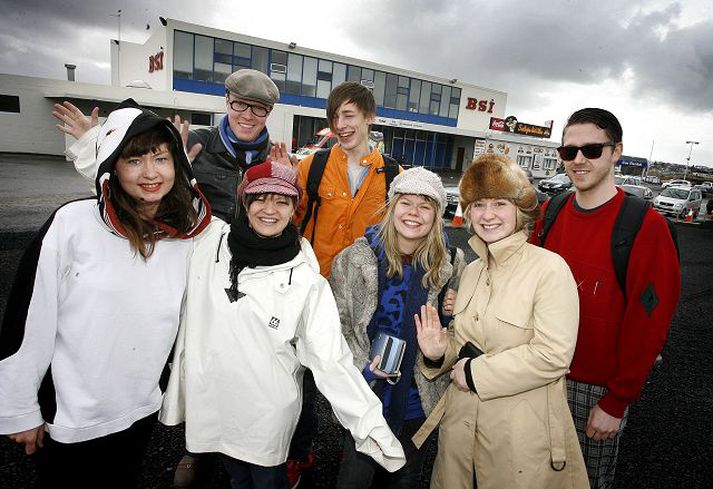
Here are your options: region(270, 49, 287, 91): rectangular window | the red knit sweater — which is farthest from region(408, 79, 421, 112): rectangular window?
the red knit sweater

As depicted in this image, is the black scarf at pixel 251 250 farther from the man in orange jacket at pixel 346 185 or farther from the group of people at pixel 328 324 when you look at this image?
the man in orange jacket at pixel 346 185

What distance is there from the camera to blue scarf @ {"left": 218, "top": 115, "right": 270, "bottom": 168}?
8.96 feet

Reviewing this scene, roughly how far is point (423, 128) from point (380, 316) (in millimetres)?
32601

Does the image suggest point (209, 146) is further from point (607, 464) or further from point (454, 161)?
point (454, 161)

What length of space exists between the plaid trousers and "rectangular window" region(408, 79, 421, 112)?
125 ft

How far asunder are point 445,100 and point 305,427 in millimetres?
40752

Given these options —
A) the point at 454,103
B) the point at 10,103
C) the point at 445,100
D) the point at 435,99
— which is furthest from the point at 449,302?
the point at 454,103

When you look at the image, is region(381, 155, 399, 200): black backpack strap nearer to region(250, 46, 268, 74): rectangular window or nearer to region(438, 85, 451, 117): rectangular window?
region(250, 46, 268, 74): rectangular window

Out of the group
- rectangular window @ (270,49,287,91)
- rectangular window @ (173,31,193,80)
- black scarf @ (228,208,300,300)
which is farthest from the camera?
rectangular window @ (270,49,287,91)

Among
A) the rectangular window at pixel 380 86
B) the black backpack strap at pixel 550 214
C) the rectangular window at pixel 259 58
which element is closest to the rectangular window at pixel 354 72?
the rectangular window at pixel 380 86

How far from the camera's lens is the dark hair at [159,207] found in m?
1.68

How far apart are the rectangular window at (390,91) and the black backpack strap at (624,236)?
3633 centimetres

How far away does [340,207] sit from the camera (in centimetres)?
279

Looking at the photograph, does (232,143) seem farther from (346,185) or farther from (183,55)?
(183,55)
